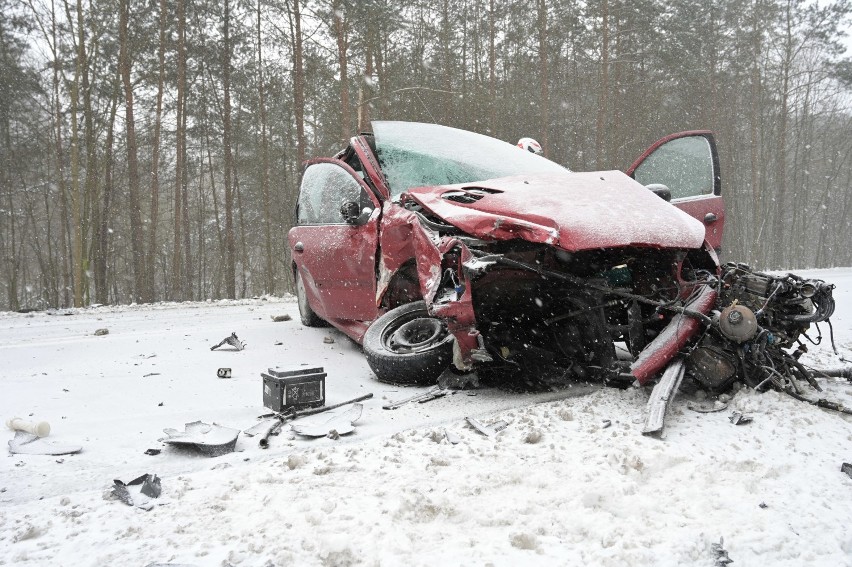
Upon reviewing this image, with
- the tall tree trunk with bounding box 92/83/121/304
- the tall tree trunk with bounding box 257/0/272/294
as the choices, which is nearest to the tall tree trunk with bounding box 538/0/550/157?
the tall tree trunk with bounding box 257/0/272/294

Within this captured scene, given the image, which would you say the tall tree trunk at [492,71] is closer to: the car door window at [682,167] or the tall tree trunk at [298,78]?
the tall tree trunk at [298,78]

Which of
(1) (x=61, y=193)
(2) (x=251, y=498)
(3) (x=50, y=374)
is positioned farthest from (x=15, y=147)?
(2) (x=251, y=498)

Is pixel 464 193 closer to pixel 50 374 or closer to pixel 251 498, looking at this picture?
pixel 251 498

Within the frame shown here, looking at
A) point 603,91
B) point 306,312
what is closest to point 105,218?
point 306,312

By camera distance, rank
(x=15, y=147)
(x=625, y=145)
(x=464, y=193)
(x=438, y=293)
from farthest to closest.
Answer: (x=625, y=145)
(x=15, y=147)
(x=464, y=193)
(x=438, y=293)

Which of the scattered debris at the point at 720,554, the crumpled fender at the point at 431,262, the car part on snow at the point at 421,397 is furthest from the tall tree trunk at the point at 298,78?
the scattered debris at the point at 720,554

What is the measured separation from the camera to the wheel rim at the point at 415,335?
151 inches

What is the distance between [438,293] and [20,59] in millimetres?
20614

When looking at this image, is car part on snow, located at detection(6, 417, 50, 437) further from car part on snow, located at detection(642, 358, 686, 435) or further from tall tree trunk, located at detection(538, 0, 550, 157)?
tall tree trunk, located at detection(538, 0, 550, 157)

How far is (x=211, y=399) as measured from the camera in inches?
140

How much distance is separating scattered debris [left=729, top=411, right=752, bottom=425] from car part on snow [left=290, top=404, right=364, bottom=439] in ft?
5.93

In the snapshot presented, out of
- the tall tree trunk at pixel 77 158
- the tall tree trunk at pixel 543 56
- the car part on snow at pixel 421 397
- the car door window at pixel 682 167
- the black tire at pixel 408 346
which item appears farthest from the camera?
the tall tree trunk at pixel 543 56

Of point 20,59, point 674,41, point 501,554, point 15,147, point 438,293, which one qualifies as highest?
point 674,41

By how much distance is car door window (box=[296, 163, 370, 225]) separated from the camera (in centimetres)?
475
